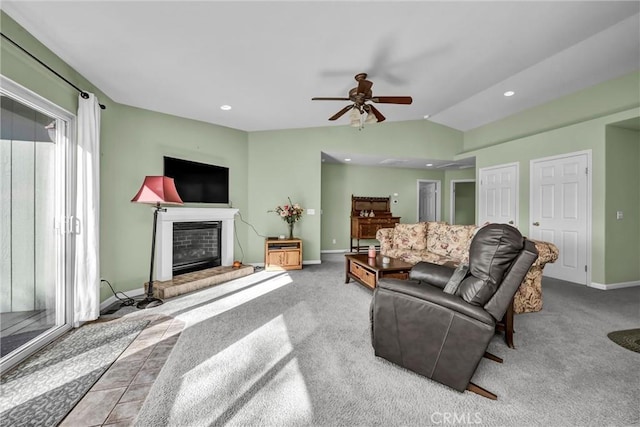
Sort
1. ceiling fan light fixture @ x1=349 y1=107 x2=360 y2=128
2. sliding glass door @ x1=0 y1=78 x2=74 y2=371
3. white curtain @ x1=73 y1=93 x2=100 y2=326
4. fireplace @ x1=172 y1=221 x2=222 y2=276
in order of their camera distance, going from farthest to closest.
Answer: fireplace @ x1=172 y1=221 x2=222 y2=276 → ceiling fan light fixture @ x1=349 y1=107 x2=360 y2=128 → white curtain @ x1=73 y1=93 x2=100 y2=326 → sliding glass door @ x1=0 y1=78 x2=74 y2=371

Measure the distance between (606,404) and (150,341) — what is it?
312 centimetres

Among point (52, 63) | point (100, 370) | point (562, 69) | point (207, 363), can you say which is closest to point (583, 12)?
point (562, 69)

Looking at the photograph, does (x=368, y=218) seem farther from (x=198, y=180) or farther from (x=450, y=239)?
(x=198, y=180)

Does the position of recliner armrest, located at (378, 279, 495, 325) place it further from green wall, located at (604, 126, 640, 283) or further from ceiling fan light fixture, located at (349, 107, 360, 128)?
green wall, located at (604, 126, 640, 283)

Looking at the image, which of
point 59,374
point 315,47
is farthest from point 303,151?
point 59,374

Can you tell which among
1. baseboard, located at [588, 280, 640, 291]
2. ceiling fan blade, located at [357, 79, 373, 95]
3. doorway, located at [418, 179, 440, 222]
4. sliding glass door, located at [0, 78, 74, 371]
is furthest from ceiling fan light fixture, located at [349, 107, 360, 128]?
doorway, located at [418, 179, 440, 222]

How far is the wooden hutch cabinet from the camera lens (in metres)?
6.27

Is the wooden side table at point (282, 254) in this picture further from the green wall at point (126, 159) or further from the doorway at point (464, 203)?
the doorway at point (464, 203)

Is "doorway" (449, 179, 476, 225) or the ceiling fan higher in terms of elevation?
the ceiling fan

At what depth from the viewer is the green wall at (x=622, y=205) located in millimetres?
3680

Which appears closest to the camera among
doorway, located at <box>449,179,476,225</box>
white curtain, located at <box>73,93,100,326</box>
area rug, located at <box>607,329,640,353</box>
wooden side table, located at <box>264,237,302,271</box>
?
area rug, located at <box>607,329,640,353</box>

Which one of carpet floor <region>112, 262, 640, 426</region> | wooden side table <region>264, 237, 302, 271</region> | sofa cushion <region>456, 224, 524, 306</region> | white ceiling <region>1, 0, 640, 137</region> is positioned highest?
white ceiling <region>1, 0, 640, 137</region>

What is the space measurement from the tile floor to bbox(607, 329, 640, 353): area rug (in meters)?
3.57

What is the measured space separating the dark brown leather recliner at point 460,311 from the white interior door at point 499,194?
4.12 metres
